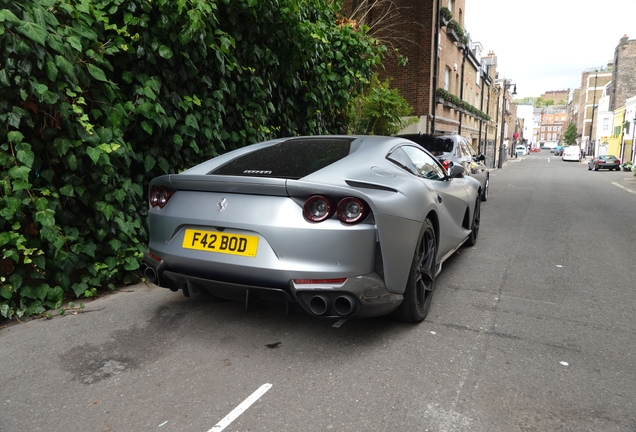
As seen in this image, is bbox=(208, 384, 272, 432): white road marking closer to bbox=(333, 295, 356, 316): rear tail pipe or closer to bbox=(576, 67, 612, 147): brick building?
bbox=(333, 295, 356, 316): rear tail pipe

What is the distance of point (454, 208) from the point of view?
4863mm

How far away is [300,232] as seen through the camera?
2.83 m

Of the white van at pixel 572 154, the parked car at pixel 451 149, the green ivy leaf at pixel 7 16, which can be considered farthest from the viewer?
the white van at pixel 572 154

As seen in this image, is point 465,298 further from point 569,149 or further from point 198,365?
point 569,149

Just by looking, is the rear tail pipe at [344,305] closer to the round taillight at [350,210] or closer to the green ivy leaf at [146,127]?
the round taillight at [350,210]

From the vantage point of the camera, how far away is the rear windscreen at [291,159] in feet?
10.6

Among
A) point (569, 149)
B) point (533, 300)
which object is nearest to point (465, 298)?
point (533, 300)

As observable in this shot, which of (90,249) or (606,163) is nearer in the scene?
(90,249)

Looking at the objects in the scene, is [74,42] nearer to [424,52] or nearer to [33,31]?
[33,31]

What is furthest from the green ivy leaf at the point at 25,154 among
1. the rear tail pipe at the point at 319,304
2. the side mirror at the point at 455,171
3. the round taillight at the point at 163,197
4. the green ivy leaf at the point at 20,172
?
the side mirror at the point at 455,171

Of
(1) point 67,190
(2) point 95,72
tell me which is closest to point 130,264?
(1) point 67,190

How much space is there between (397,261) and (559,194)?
13.6 meters

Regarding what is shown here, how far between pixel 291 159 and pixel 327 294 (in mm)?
1173

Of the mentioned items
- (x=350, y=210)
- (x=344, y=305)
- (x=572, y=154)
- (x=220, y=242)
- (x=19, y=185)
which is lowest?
(x=572, y=154)
